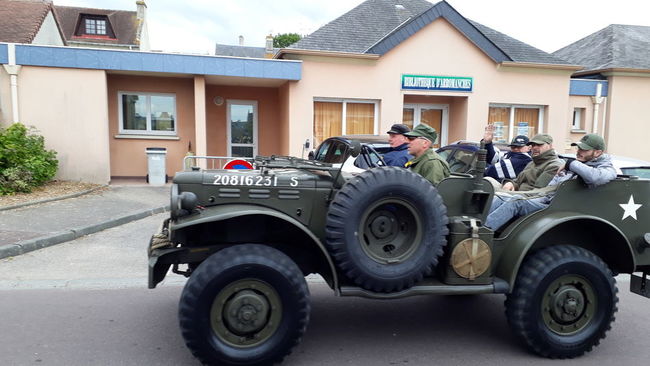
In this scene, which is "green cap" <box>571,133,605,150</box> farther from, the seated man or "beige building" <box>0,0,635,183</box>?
"beige building" <box>0,0,635,183</box>

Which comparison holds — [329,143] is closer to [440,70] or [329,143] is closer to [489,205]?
[489,205]

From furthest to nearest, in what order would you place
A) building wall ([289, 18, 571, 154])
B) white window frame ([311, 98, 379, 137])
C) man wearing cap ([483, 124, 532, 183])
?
white window frame ([311, 98, 379, 137])
building wall ([289, 18, 571, 154])
man wearing cap ([483, 124, 532, 183])

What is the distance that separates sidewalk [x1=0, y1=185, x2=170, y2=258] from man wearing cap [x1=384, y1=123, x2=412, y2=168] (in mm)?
5036

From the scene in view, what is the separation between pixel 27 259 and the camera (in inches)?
233

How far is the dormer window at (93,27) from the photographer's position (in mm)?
32438

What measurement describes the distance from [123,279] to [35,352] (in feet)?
6.15

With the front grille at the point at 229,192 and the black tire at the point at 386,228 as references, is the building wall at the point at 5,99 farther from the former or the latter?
the black tire at the point at 386,228

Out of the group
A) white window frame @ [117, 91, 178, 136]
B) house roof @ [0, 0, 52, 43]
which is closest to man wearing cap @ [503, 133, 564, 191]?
white window frame @ [117, 91, 178, 136]

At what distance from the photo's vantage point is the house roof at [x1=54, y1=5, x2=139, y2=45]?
31.4m

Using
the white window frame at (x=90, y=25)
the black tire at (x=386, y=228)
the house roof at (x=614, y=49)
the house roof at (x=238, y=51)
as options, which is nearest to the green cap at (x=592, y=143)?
the black tire at (x=386, y=228)

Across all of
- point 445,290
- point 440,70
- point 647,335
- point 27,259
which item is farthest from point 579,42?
point 27,259

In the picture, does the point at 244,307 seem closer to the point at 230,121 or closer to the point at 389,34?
the point at 389,34

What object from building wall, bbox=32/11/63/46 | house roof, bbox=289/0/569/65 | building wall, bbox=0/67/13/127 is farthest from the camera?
building wall, bbox=32/11/63/46

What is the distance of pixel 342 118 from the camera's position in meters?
12.9
